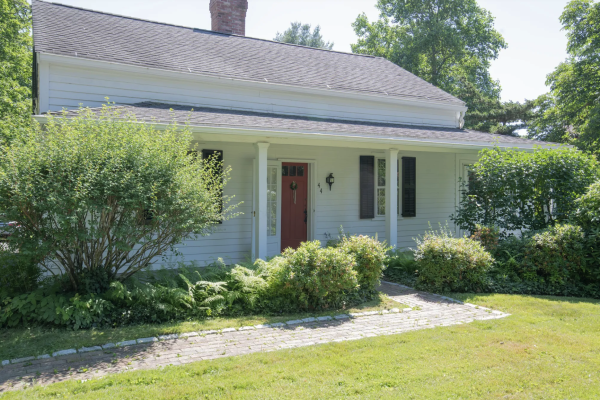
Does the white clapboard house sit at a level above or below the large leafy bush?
above

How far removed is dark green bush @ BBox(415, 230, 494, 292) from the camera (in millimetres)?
7297

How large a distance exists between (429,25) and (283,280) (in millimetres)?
26062

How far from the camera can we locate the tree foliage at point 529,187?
8.82 meters

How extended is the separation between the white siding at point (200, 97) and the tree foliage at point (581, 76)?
8405mm

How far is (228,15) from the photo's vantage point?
13.7 metres

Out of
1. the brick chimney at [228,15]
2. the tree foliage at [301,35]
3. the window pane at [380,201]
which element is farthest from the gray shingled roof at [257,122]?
the tree foliage at [301,35]

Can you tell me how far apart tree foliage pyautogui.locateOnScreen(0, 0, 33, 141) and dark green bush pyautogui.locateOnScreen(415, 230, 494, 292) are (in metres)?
17.9

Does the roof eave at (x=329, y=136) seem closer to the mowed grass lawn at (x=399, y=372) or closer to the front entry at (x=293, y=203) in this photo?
the front entry at (x=293, y=203)

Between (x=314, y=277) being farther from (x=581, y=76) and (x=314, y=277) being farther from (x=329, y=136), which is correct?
(x=581, y=76)

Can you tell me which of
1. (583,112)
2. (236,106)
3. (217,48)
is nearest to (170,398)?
(236,106)

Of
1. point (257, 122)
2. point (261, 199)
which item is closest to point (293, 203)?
point (261, 199)

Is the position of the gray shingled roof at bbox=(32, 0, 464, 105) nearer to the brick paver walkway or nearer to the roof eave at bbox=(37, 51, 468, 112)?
the roof eave at bbox=(37, 51, 468, 112)

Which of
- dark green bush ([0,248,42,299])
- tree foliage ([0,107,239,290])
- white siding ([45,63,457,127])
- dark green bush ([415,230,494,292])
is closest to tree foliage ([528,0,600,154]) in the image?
white siding ([45,63,457,127])

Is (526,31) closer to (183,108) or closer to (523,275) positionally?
(523,275)
